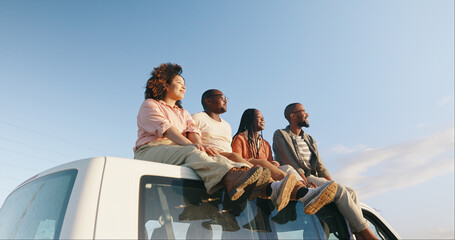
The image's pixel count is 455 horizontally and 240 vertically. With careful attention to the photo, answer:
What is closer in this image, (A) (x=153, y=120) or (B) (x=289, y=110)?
(A) (x=153, y=120)

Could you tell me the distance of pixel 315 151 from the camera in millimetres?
4934

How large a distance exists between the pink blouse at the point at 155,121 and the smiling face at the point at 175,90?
142mm

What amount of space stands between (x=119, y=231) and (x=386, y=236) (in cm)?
269

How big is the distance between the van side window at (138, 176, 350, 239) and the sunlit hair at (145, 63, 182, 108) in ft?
5.12

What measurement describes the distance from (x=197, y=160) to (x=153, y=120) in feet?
2.76

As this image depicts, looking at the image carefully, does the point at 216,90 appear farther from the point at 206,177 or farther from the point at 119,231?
the point at 119,231

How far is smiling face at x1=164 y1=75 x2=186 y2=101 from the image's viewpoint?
11.3ft

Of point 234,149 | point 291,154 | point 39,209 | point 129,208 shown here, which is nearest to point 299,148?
point 291,154

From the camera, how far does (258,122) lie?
4715 millimetres

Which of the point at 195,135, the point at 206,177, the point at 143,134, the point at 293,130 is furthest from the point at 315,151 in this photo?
the point at 206,177

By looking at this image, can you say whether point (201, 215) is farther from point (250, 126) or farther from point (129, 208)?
point (250, 126)

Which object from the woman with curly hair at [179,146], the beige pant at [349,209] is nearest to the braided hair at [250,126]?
the woman with curly hair at [179,146]

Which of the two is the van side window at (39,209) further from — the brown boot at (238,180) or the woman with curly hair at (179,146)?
the brown boot at (238,180)

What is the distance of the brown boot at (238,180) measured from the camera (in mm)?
2027
